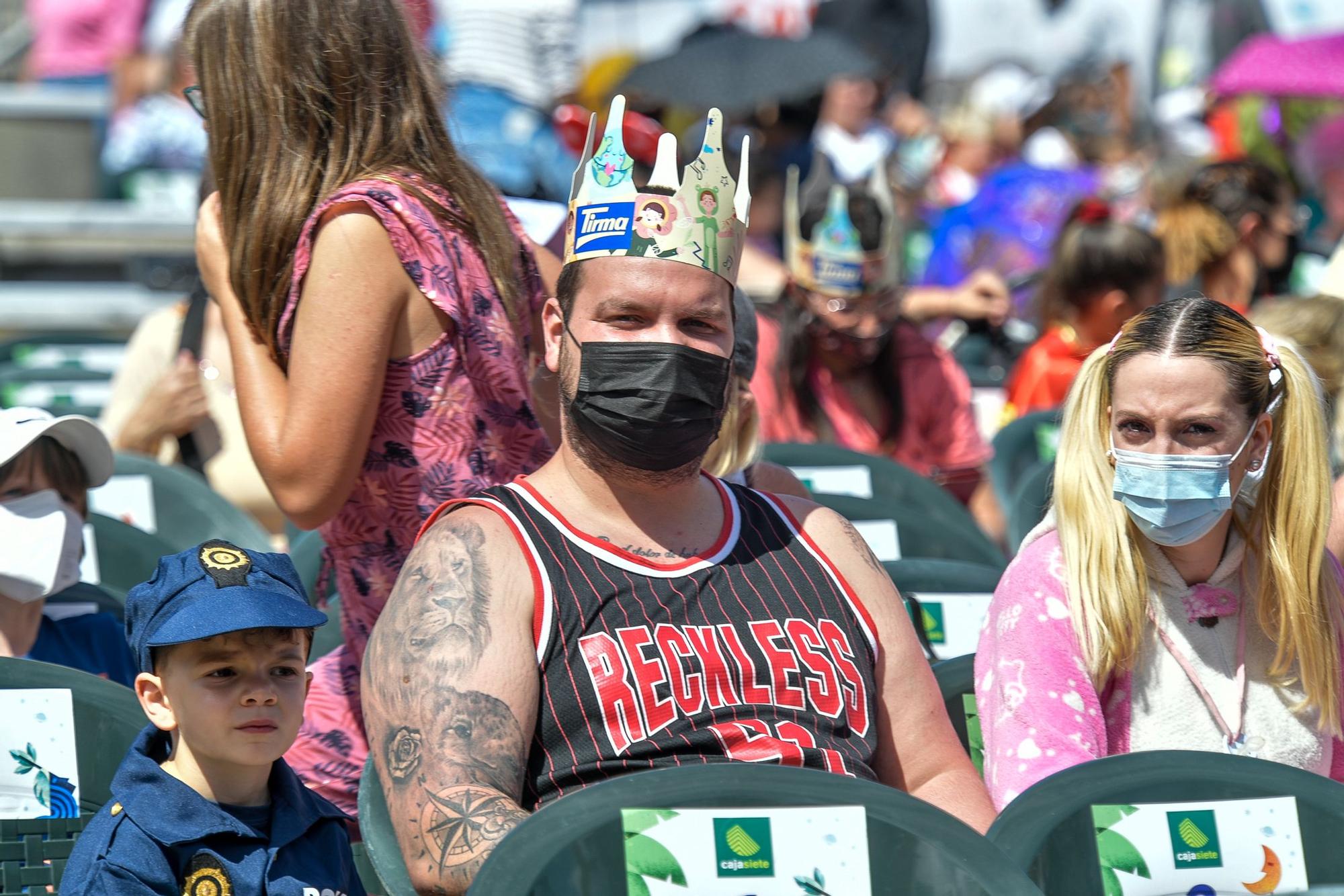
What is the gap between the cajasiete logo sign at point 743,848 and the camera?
6.64 ft

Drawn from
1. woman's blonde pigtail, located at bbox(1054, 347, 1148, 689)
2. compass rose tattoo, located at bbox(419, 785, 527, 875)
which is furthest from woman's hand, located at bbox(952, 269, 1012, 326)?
compass rose tattoo, located at bbox(419, 785, 527, 875)

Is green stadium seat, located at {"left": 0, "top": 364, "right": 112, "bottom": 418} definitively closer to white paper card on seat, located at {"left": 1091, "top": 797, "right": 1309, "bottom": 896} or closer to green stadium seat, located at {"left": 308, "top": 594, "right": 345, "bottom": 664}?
green stadium seat, located at {"left": 308, "top": 594, "right": 345, "bottom": 664}

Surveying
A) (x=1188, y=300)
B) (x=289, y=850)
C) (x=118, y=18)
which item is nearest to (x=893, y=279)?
(x=1188, y=300)

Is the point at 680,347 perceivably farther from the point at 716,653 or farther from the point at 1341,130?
the point at 1341,130

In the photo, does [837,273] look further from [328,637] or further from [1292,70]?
[1292,70]

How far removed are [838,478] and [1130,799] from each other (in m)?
2.06

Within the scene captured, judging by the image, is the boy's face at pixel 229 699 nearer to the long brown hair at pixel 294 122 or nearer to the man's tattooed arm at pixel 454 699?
the man's tattooed arm at pixel 454 699

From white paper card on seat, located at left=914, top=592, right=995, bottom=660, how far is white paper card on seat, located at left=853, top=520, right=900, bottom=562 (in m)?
0.41

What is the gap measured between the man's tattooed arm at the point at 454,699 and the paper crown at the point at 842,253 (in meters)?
2.81

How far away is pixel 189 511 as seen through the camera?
13.3 ft

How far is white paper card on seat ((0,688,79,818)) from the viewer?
251cm

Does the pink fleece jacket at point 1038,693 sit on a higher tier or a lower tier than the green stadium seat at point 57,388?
lower

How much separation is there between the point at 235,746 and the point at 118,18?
781 centimetres

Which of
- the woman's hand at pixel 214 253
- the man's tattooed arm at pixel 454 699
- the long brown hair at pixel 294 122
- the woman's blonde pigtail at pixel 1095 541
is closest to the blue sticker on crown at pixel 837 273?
the woman's blonde pigtail at pixel 1095 541
